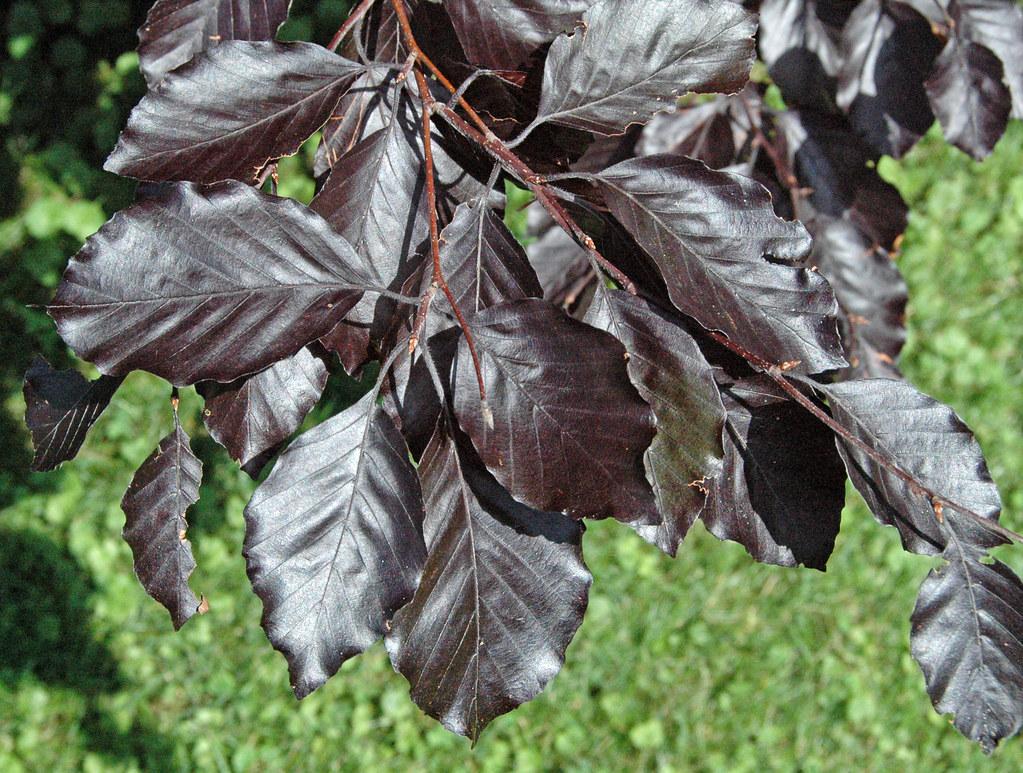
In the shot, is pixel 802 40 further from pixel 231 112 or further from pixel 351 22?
pixel 231 112

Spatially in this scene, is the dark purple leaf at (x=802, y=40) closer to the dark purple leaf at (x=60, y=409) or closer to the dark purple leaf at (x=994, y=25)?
the dark purple leaf at (x=994, y=25)

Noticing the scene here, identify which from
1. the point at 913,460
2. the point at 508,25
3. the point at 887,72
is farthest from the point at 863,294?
the point at 508,25

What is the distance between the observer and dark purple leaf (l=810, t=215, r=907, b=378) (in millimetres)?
1725

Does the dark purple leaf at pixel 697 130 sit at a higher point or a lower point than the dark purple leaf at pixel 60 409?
lower

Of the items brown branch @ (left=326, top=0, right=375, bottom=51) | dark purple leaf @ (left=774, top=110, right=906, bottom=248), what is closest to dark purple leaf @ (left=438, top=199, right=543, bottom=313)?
brown branch @ (left=326, top=0, right=375, bottom=51)

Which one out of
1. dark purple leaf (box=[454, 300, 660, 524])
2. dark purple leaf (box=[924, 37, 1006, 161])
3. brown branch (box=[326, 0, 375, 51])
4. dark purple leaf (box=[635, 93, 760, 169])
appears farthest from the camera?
dark purple leaf (box=[635, 93, 760, 169])

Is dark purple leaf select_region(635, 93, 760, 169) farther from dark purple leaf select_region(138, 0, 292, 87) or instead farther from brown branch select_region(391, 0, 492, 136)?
dark purple leaf select_region(138, 0, 292, 87)

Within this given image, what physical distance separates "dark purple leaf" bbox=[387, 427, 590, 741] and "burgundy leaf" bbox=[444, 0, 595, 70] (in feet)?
1.50

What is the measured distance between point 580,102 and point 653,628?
2.17 m

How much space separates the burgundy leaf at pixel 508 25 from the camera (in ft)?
3.64

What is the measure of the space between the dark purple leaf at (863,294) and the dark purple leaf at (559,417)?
3.12ft

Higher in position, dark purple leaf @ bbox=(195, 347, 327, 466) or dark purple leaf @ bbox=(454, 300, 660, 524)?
dark purple leaf @ bbox=(454, 300, 660, 524)

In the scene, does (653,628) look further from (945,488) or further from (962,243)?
(945,488)

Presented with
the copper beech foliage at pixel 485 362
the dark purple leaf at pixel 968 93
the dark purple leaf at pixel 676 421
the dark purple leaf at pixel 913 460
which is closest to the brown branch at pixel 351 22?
the copper beech foliage at pixel 485 362
